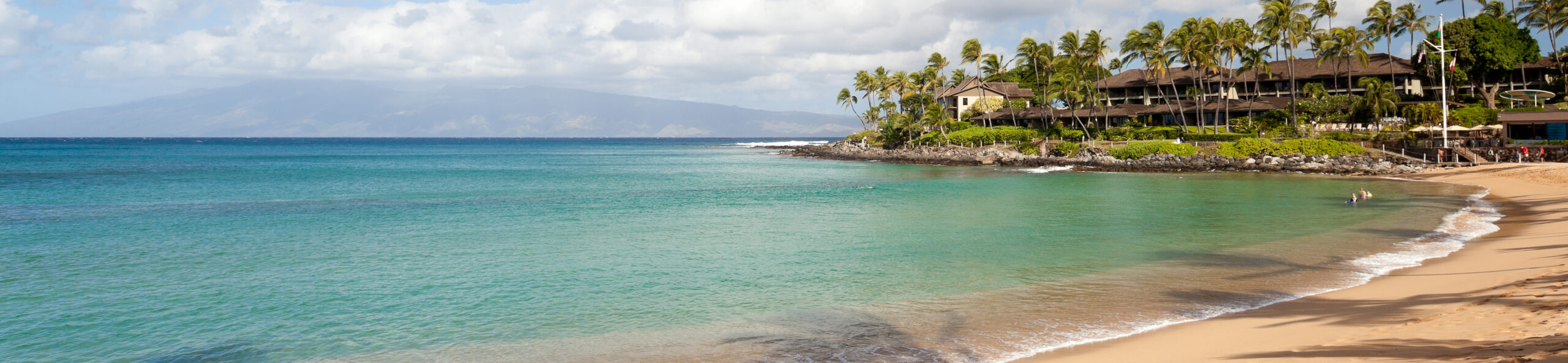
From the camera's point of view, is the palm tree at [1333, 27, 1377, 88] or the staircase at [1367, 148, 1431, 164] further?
the palm tree at [1333, 27, 1377, 88]

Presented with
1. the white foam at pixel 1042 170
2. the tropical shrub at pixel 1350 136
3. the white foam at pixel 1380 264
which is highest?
the tropical shrub at pixel 1350 136

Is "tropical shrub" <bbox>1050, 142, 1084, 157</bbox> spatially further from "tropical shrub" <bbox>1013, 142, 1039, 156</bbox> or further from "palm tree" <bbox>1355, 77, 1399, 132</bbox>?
"palm tree" <bbox>1355, 77, 1399, 132</bbox>

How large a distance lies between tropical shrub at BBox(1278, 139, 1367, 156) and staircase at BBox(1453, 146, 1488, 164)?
4212 millimetres

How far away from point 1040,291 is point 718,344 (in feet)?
19.6

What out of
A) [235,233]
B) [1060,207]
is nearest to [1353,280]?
[1060,207]

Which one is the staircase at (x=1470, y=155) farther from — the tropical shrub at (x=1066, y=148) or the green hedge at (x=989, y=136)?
the green hedge at (x=989, y=136)

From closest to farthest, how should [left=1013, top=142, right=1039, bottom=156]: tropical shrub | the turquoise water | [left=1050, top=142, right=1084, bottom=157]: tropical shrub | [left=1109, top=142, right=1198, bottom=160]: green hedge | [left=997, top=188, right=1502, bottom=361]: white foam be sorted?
[left=997, top=188, right=1502, bottom=361]: white foam, the turquoise water, [left=1109, top=142, right=1198, bottom=160]: green hedge, [left=1050, top=142, right=1084, bottom=157]: tropical shrub, [left=1013, top=142, right=1039, bottom=156]: tropical shrub

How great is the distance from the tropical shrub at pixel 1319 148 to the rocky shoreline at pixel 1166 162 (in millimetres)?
633

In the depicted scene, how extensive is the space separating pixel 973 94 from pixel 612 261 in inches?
3220

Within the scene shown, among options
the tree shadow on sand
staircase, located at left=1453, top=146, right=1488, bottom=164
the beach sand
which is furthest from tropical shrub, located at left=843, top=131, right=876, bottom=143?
the tree shadow on sand

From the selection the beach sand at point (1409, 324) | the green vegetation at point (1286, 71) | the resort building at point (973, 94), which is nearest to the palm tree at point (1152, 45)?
the green vegetation at point (1286, 71)

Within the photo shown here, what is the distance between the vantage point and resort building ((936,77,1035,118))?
91188 millimetres

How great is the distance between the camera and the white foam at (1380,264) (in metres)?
10.6

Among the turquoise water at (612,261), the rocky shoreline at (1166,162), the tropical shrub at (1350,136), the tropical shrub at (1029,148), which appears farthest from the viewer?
the tropical shrub at (1029,148)
